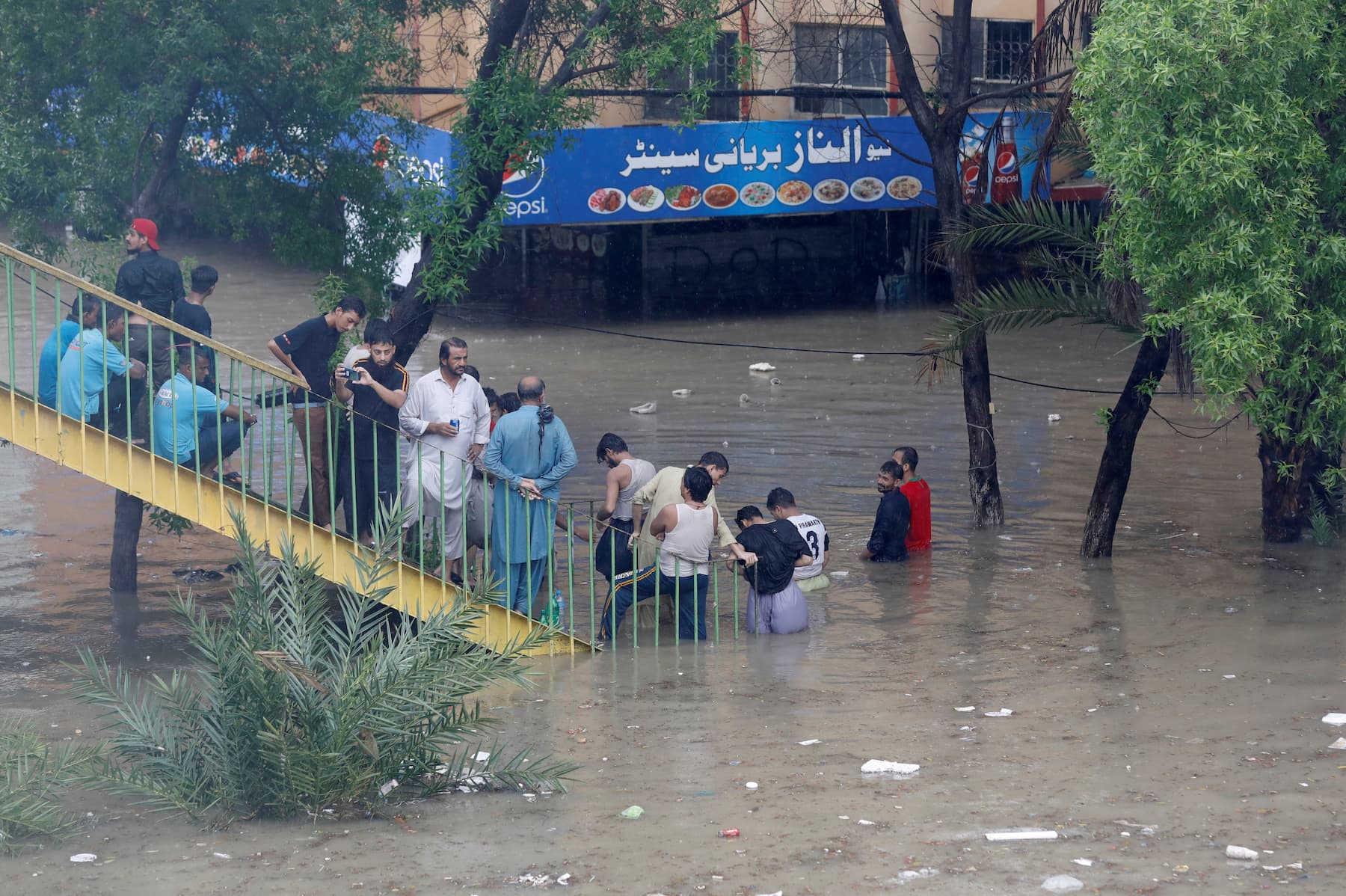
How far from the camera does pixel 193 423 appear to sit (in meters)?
8.36

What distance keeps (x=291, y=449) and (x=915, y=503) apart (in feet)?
16.7

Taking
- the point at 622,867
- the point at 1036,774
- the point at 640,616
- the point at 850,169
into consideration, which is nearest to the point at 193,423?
the point at 640,616

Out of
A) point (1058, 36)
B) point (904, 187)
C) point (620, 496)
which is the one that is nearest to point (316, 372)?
point (620, 496)

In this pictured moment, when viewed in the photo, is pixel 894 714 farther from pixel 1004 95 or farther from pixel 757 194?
pixel 757 194

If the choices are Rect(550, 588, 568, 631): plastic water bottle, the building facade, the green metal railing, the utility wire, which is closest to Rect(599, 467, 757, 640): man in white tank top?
the green metal railing

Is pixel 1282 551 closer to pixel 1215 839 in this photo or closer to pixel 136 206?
pixel 1215 839

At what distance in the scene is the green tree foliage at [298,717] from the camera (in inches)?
248

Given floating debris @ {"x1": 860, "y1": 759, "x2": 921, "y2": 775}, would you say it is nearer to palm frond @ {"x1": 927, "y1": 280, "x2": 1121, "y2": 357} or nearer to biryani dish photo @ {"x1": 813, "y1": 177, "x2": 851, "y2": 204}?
palm frond @ {"x1": 927, "y1": 280, "x2": 1121, "y2": 357}

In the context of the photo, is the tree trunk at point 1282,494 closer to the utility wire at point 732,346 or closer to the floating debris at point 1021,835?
the utility wire at point 732,346

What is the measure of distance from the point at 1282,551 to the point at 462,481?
6.71 m

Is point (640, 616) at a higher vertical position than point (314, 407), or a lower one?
lower

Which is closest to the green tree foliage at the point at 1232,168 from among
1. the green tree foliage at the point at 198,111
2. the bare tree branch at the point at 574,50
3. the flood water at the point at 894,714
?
the flood water at the point at 894,714

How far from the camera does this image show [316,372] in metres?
10.1

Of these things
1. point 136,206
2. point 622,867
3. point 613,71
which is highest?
point 613,71
